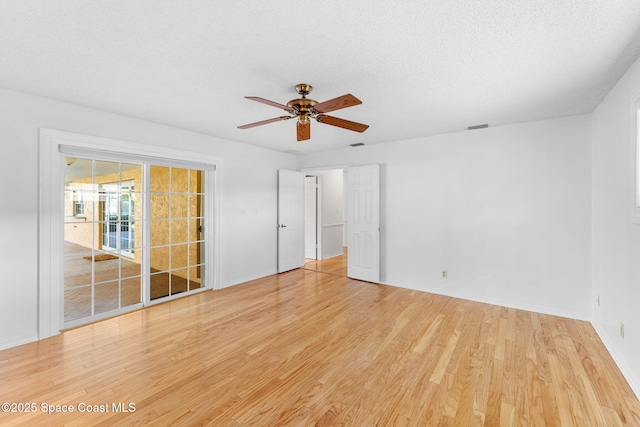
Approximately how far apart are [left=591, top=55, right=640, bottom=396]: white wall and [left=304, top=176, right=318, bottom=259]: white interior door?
496 centimetres

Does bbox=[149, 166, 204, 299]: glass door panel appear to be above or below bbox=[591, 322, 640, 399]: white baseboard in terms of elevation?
above

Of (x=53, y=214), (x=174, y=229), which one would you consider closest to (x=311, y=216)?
(x=174, y=229)

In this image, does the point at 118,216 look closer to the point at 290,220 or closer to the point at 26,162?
the point at 26,162

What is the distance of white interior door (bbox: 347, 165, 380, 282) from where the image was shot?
4.80 m

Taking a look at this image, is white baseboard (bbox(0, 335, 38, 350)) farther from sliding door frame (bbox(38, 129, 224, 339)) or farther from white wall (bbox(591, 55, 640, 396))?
Answer: white wall (bbox(591, 55, 640, 396))

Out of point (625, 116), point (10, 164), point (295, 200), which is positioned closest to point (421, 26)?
point (625, 116)

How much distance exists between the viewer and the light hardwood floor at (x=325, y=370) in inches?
71.1

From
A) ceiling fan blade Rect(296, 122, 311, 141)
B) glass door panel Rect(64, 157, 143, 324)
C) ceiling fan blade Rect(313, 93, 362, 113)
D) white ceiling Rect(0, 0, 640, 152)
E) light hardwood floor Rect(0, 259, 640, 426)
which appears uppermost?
white ceiling Rect(0, 0, 640, 152)

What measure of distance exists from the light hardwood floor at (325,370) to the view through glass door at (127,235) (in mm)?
461

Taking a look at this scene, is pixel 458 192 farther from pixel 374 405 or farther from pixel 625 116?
pixel 374 405

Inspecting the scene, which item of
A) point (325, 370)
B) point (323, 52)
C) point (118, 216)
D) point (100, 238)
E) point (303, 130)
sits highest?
point (323, 52)

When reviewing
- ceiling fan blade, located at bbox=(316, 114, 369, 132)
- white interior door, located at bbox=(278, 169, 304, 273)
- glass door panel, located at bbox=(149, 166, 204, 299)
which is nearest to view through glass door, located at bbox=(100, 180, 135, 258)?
glass door panel, located at bbox=(149, 166, 204, 299)

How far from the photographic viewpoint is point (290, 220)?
576cm

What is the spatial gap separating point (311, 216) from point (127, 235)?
410 centimetres
